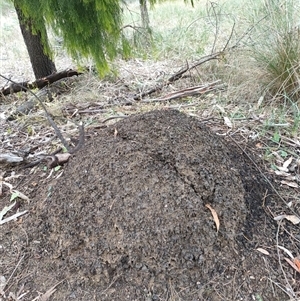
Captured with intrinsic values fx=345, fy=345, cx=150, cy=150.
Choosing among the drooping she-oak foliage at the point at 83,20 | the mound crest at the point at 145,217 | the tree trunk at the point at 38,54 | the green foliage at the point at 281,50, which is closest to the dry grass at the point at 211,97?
the green foliage at the point at 281,50

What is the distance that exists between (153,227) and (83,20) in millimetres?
1299

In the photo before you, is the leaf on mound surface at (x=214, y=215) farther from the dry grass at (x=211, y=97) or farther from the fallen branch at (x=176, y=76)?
the fallen branch at (x=176, y=76)

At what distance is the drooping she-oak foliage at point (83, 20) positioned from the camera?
1.88m

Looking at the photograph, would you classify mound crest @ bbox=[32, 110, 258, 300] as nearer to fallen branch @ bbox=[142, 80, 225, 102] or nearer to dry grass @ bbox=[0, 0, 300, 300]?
dry grass @ bbox=[0, 0, 300, 300]

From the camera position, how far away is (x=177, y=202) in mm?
1353

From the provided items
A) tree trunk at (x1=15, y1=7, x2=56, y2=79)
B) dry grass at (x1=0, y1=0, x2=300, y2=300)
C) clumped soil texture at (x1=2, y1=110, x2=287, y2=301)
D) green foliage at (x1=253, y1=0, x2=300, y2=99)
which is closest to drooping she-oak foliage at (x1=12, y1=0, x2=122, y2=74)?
dry grass at (x1=0, y1=0, x2=300, y2=300)

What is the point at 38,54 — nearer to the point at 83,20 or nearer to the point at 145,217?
the point at 83,20

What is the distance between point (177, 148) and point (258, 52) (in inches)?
59.4

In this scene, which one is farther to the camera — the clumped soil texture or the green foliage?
the green foliage

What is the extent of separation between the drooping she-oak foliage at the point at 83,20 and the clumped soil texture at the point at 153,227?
0.77 metres

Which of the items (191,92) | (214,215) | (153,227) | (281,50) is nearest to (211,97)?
(191,92)

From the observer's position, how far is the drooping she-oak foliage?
188 cm

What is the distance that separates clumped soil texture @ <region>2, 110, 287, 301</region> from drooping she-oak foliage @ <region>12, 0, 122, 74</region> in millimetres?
769

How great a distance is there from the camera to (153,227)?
1.31 metres
